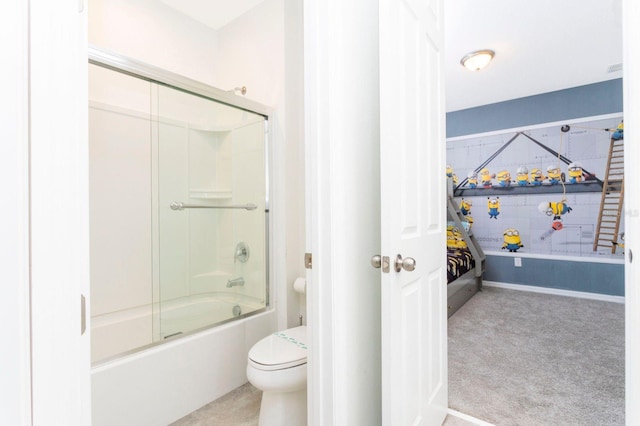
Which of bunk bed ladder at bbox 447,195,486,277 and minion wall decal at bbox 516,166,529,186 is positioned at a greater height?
minion wall decal at bbox 516,166,529,186

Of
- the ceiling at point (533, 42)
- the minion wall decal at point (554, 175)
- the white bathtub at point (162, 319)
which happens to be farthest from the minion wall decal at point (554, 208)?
the white bathtub at point (162, 319)

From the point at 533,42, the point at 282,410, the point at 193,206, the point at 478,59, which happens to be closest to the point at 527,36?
the point at 533,42

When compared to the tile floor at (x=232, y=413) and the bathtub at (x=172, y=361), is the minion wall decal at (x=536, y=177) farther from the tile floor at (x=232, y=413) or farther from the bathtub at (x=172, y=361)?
the bathtub at (x=172, y=361)

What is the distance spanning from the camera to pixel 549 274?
401cm

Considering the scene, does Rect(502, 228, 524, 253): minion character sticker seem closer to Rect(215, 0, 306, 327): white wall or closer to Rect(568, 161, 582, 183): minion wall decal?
Rect(568, 161, 582, 183): minion wall decal

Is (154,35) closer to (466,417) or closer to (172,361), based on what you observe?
(172,361)

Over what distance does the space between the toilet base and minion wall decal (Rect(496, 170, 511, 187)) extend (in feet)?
13.2

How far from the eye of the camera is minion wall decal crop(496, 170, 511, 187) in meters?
4.27

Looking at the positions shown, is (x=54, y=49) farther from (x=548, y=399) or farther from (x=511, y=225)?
(x=511, y=225)

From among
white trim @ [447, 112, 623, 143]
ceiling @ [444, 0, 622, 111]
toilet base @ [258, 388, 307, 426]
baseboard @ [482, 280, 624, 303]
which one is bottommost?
baseboard @ [482, 280, 624, 303]

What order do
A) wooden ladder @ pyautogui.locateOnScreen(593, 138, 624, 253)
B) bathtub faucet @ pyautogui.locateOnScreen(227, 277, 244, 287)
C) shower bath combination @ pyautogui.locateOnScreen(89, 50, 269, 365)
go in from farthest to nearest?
wooden ladder @ pyautogui.locateOnScreen(593, 138, 624, 253)
bathtub faucet @ pyautogui.locateOnScreen(227, 277, 244, 287)
shower bath combination @ pyautogui.locateOnScreen(89, 50, 269, 365)

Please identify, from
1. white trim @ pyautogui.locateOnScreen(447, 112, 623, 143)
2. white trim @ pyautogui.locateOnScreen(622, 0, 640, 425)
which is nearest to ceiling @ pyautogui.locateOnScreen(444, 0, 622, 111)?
white trim @ pyautogui.locateOnScreen(447, 112, 623, 143)

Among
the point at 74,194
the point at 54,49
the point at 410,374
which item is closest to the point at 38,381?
the point at 74,194

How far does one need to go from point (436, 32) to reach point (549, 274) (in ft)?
12.6
